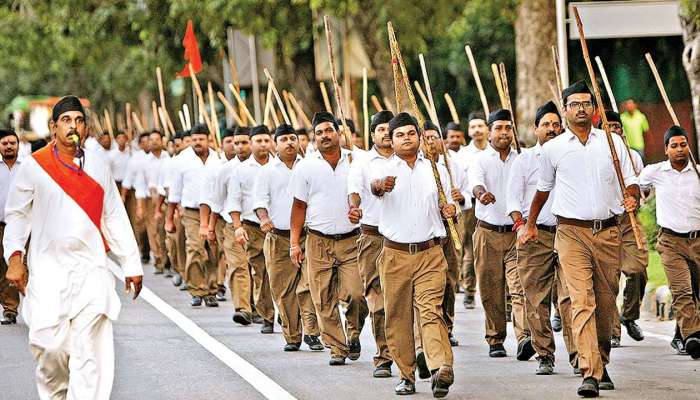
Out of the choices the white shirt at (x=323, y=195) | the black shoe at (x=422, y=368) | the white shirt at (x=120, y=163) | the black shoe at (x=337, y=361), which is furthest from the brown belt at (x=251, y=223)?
the white shirt at (x=120, y=163)

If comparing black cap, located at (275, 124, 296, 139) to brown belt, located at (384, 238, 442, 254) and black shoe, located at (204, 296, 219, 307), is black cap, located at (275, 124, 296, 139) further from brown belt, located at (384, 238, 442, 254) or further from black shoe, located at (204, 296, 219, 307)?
black shoe, located at (204, 296, 219, 307)

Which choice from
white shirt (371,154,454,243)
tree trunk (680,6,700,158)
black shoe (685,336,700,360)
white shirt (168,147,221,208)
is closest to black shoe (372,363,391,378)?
white shirt (371,154,454,243)

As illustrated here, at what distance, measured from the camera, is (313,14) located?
96.9 ft

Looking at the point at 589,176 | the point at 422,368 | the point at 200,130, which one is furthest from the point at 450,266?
the point at 200,130

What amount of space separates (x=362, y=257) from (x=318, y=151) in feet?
4.57

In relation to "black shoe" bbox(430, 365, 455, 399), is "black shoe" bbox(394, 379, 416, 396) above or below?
below

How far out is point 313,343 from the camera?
14180mm

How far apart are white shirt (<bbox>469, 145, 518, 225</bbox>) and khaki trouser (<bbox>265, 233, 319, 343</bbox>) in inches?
63.5

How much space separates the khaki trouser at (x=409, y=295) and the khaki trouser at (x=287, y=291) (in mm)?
2680

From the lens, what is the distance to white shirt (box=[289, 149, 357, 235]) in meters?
13.4

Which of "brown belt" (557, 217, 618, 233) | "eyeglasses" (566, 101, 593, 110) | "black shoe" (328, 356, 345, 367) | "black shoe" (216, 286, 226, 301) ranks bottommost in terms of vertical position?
"black shoe" (216, 286, 226, 301)

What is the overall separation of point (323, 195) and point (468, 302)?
16.2ft

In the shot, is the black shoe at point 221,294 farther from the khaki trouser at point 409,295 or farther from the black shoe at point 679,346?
the khaki trouser at point 409,295

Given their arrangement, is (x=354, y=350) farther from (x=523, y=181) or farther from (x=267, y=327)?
(x=267, y=327)
